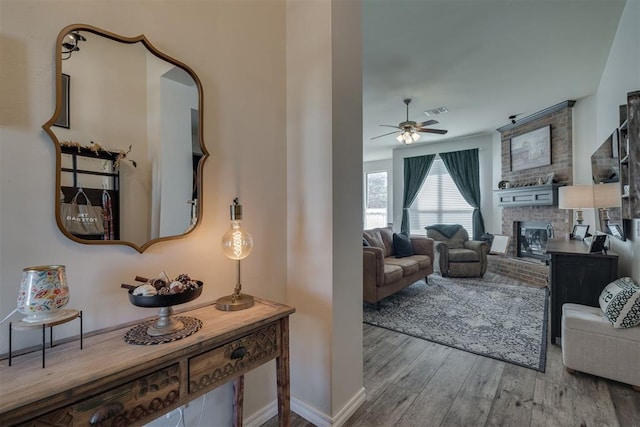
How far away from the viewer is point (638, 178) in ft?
6.33

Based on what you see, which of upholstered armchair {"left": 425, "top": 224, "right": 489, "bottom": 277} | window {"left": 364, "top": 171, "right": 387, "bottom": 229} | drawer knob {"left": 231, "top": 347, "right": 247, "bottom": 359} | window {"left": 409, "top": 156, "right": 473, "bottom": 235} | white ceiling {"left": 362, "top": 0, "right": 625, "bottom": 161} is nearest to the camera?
drawer knob {"left": 231, "top": 347, "right": 247, "bottom": 359}

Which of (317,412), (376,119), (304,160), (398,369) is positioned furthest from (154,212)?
(376,119)

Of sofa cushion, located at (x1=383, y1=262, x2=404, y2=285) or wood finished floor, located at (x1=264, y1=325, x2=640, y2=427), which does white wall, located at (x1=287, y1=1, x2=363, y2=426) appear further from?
sofa cushion, located at (x1=383, y1=262, x2=404, y2=285)

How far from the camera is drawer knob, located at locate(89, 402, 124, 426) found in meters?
0.78

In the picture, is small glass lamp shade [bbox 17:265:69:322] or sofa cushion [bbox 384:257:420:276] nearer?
small glass lamp shade [bbox 17:265:69:322]

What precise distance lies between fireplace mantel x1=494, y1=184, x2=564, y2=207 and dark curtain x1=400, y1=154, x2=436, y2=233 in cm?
179

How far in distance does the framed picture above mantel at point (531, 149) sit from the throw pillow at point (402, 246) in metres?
2.75

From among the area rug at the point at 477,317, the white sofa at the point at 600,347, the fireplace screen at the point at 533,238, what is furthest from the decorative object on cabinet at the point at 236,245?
the fireplace screen at the point at 533,238

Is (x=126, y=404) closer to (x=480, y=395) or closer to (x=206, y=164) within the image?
(x=206, y=164)

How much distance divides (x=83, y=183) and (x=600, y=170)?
4467 millimetres

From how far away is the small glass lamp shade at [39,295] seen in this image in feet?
2.68

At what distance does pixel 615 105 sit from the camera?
2844 mm

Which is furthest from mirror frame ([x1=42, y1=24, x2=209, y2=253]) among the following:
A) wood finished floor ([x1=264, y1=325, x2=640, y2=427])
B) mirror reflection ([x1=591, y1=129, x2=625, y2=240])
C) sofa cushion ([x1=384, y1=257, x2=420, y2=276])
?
mirror reflection ([x1=591, y1=129, x2=625, y2=240])

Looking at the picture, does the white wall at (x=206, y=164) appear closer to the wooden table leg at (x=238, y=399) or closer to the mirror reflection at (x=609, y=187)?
the wooden table leg at (x=238, y=399)
